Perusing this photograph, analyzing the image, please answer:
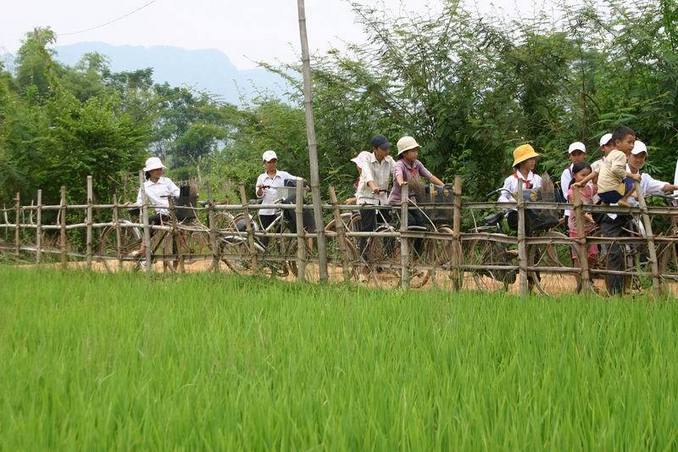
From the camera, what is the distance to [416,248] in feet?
21.0

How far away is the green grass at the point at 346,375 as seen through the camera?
221 centimetres

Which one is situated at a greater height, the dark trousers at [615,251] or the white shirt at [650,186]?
the white shirt at [650,186]

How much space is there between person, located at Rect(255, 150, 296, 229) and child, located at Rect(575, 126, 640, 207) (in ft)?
10.4

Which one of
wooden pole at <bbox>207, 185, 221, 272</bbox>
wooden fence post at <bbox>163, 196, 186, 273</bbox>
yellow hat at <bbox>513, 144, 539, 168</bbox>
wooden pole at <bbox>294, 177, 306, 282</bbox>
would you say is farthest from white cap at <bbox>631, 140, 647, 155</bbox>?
wooden fence post at <bbox>163, 196, 186, 273</bbox>

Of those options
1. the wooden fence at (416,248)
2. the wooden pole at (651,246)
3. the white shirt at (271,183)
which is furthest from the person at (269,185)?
the wooden pole at (651,246)

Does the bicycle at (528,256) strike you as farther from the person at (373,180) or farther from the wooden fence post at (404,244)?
the person at (373,180)

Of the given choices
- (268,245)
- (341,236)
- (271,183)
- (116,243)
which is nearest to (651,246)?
(341,236)

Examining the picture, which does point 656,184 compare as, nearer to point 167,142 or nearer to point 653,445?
point 653,445

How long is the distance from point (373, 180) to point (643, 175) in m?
2.20

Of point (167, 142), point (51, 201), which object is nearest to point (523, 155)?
point (51, 201)

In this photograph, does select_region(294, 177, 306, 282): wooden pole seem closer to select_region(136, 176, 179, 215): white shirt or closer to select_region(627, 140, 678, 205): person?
select_region(136, 176, 179, 215): white shirt

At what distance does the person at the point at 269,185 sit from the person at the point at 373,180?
1097mm

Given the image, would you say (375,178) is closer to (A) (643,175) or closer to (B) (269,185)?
(B) (269,185)

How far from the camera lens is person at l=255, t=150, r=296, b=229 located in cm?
771
